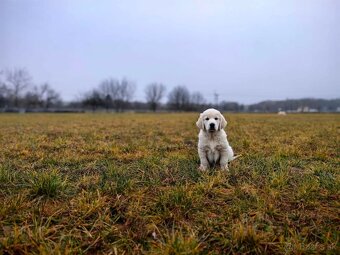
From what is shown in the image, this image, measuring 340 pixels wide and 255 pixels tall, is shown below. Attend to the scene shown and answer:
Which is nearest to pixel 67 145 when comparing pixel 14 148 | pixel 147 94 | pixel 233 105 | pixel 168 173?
pixel 14 148

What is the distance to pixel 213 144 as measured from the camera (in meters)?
4.48

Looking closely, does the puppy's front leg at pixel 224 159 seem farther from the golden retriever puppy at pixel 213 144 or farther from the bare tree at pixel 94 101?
the bare tree at pixel 94 101

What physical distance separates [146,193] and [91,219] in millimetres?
852

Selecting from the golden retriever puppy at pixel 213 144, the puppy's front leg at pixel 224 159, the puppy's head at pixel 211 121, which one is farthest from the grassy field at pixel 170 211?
the puppy's head at pixel 211 121

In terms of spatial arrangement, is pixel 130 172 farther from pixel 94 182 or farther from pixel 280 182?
pixel 280 182

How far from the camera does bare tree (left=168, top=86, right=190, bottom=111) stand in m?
97.9

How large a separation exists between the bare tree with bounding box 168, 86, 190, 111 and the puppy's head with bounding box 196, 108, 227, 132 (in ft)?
300

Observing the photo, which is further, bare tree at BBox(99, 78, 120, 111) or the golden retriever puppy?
bare tree at BBox(99, 78, 120, 111)

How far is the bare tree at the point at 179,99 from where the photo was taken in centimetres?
9794

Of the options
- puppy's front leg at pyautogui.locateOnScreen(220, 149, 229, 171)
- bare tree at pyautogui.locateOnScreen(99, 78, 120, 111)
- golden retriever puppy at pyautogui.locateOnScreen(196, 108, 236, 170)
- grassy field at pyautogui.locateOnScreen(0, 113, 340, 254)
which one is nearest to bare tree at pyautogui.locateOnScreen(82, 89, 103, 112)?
bare tree at pyautogui.locateOnScreen(99, 78, 120, 111)

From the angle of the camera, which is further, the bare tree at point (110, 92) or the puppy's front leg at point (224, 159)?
the bare tree at point (110, 92)

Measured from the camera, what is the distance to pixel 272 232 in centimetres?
235

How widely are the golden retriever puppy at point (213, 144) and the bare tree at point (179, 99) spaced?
9148 cm

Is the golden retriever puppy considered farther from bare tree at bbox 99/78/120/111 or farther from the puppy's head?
bare tree at bbox 99/78/120/111
